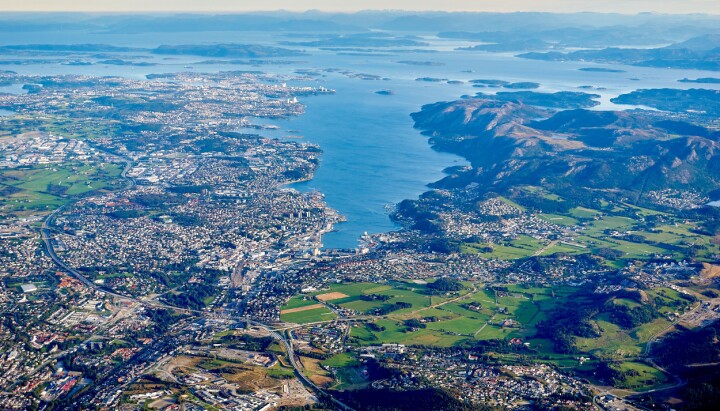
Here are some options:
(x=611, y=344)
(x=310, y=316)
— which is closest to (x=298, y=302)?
(x=310, y=316)

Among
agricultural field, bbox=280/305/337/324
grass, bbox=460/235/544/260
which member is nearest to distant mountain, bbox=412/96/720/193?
grass, bbox=460/235/544/260

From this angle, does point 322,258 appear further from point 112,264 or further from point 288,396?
point 288,396

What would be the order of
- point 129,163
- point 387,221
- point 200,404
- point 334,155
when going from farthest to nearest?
point 334,155
point 129,163
point 387,221
point 200,404

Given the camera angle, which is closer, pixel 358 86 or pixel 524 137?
pixel 524 137

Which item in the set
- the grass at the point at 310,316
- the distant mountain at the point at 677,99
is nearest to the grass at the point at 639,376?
the grass at the point at 310,316

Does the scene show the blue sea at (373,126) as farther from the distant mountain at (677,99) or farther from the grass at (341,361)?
the grass at (341,361)

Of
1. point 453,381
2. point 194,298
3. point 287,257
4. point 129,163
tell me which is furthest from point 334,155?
point 453,381

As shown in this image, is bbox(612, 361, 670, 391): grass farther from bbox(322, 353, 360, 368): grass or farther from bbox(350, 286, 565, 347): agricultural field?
bbox(322, 353, 360, 368): grass

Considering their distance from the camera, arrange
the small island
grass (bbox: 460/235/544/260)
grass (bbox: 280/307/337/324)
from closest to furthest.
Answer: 1. grass (bbox: 280/307/337/324)
2. grass (bbox: 460/235/544/260)
3. the small island

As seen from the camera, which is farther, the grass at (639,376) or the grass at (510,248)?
the grass at (510,248)

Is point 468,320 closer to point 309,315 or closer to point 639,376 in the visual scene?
point 309,315

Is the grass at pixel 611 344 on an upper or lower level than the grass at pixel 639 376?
lower
